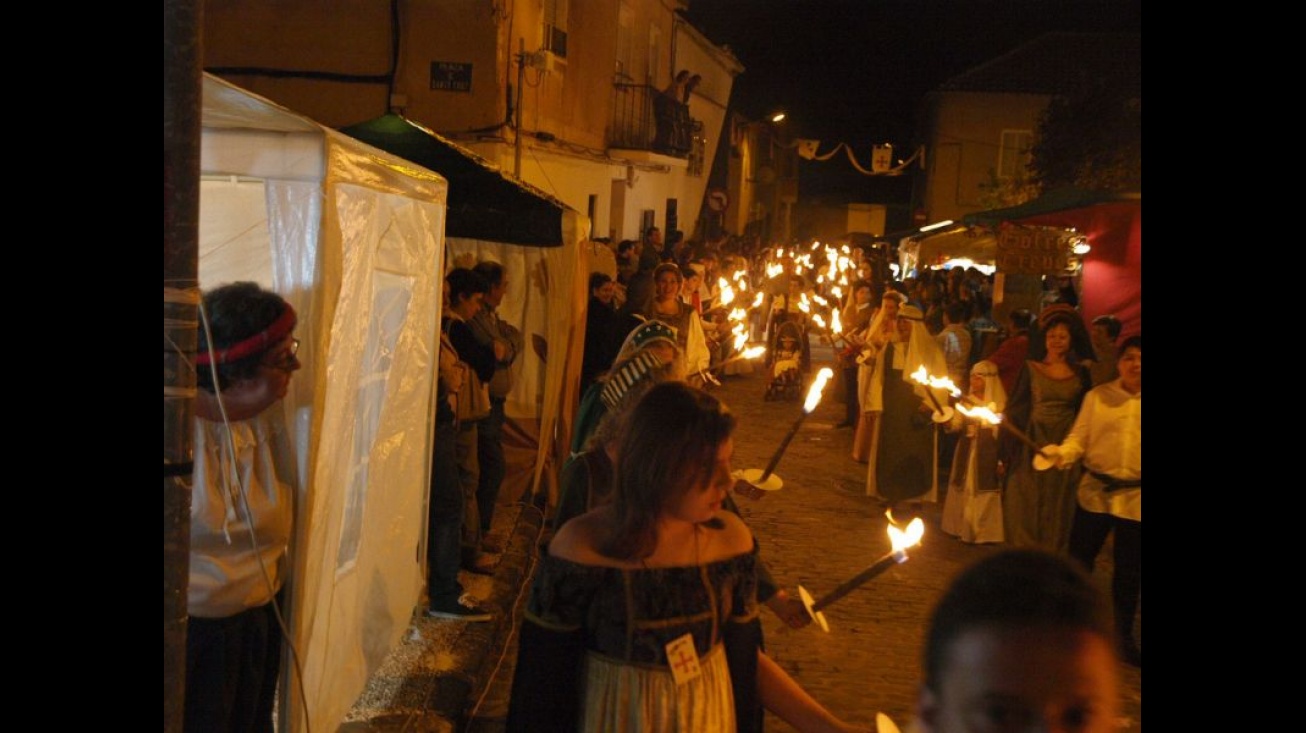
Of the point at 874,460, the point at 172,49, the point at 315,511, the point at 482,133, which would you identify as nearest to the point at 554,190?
the point at 482,133

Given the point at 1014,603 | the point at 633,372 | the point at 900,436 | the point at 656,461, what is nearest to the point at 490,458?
the point at 633,372

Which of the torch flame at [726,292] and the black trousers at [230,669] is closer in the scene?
the black trousers at [230,669]

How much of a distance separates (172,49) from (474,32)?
14.2 m

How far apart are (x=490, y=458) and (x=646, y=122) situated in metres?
18.5

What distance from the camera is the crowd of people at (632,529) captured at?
123 inches

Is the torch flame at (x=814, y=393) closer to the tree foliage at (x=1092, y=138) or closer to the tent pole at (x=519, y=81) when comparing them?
the tent pole at (x=519, y=81)

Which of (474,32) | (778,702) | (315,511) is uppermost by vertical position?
(474,32)

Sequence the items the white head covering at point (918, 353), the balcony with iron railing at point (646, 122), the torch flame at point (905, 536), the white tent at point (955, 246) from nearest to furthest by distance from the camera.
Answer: the torch flame at point (905, 536) → the white head covering at point (918, 353) → the balcony with iron railing at point (646, 122) → the white tent at point (955, 246)

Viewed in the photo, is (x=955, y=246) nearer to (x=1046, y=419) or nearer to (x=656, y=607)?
(x=1046, y=419)

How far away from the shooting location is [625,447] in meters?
3.30

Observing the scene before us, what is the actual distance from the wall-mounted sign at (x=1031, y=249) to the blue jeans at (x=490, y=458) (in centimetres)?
713

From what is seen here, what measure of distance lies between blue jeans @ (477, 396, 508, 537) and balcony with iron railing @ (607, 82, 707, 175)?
16.4 metres

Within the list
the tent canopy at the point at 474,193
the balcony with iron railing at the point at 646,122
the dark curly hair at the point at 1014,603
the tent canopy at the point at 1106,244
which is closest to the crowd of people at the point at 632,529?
the dark curly hair at the point at 1014,603
